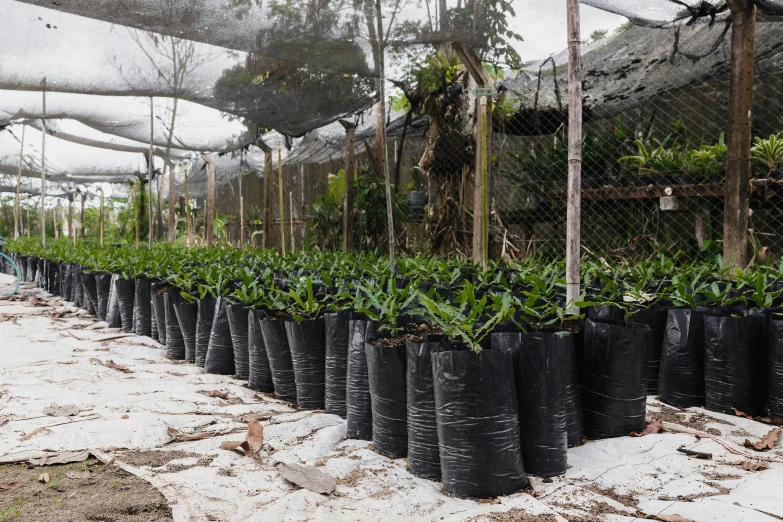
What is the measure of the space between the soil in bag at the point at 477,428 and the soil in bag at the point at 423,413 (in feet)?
0.38

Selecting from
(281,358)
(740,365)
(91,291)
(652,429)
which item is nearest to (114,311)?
(91,291)

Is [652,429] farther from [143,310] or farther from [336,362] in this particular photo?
[143,310]

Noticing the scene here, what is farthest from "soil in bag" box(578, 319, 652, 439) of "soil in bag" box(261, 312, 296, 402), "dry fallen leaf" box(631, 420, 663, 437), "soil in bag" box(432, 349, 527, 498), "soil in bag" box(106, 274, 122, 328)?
"soil in bag" box(106, 274, 122, 328)

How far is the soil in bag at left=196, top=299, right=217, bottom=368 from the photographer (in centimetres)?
399

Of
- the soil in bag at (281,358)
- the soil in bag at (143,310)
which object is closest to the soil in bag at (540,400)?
the soil in bag at (281,358)

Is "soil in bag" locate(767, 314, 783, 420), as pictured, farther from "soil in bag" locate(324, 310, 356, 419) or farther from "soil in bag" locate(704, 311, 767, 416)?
"soil in bag" locate(324, 310, 356, 419)

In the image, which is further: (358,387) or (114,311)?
(114,311)

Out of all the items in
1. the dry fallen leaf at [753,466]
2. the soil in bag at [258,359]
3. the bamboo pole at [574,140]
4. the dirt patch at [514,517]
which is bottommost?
the dirt patch at [514,517]

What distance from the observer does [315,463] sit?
2.25 metres

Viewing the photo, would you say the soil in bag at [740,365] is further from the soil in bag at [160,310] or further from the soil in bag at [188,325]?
the soil in bag at [160,310]

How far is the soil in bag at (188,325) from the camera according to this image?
13.7ft

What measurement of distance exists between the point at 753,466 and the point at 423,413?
1185 mm

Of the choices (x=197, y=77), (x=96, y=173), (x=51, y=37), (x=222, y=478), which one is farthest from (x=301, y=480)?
(x=96, y=173)

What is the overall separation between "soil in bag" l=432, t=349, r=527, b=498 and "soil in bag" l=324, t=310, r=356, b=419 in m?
0.91
